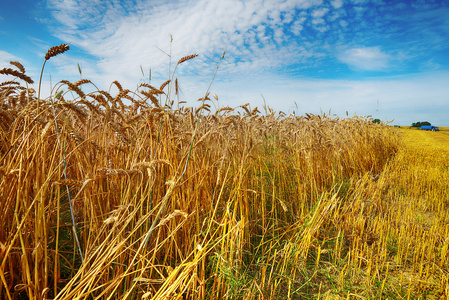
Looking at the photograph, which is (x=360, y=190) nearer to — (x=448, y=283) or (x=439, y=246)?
(x=439, y=246)

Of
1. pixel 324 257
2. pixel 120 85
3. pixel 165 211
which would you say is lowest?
pixel 324 257

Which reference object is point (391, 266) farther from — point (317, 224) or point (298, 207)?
point (298, 207)

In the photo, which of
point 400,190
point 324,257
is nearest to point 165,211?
point 324,257

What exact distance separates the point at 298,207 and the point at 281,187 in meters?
0.32

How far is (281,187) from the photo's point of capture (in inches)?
112

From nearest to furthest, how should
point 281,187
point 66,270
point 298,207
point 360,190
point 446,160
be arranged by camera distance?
point 66,270
point 298,207
point 281,187
point 360,190
point 446,160

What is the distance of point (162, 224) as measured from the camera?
102cm

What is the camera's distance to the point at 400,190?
366cm

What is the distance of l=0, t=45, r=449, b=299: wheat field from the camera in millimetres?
1138

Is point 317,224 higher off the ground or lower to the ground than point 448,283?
higher

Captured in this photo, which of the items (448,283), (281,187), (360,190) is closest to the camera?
(448,283)

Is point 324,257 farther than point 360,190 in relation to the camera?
No

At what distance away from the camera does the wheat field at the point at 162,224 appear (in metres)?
1.14

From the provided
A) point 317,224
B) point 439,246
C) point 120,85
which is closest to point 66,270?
point 120,85
